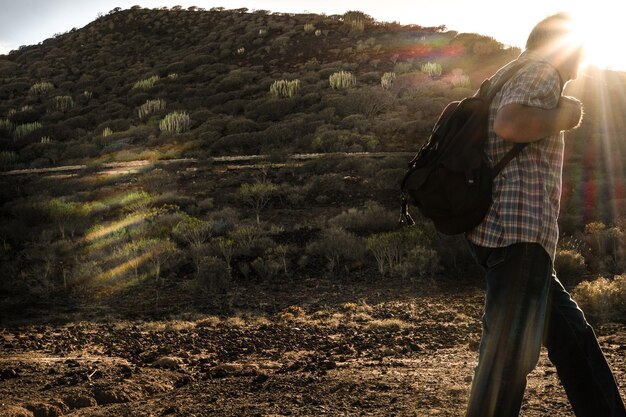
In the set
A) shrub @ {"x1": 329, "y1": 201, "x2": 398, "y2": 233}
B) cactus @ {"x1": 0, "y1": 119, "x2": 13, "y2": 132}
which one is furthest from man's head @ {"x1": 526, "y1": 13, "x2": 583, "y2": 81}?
cactus @ {"x1": 0, "y1": 119, "x2": 13, "y2": 132}

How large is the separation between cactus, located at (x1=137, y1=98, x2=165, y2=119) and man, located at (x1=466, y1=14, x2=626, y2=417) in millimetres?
34361

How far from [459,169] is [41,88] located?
47649mm

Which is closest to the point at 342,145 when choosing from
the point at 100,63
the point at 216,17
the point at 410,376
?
the point at 410,376

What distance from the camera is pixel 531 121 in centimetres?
254

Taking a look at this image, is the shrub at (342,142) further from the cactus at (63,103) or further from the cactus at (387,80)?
the cactus at (63,103)

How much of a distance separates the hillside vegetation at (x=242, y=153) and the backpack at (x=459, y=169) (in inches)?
204

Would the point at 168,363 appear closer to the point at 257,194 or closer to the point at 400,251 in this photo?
the point at 400,251

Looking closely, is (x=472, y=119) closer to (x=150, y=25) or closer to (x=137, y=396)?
(x=137, y=396)

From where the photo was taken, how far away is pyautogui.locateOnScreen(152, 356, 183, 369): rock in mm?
5723

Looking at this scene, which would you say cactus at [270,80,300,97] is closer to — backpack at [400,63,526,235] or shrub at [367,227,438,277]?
shrub at [367,227,438,277]

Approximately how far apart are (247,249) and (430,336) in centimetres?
564

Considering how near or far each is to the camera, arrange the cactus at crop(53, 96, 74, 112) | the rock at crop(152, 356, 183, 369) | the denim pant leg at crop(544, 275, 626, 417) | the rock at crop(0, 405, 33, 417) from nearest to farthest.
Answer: the denim pant leg at crop(544, 275, 626, 417), the rock at crop(0, 405, 33, 417), the rock at crop(152, 356, 183, 369), the cactus at crop(53, 96, 74, 112)

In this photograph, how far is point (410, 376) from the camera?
4.90m

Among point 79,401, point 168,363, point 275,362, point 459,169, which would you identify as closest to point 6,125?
point 168,363
